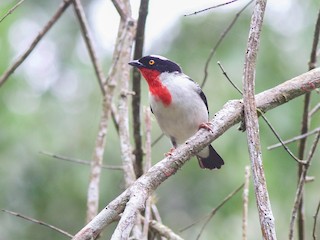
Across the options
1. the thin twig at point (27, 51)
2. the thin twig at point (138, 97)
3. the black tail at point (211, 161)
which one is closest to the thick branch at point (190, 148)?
the thin twig at point (138, 97)

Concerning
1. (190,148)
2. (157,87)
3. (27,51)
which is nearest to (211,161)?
(157,87)

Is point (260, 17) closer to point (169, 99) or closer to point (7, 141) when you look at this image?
point (169, 99)

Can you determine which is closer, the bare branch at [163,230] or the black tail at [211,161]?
the bare branch at [163,230]

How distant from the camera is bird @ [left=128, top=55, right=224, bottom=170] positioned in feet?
13.4

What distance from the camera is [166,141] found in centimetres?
682

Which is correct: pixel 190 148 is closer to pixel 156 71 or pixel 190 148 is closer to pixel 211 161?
pixel 156 71

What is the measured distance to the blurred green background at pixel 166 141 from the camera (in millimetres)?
5395

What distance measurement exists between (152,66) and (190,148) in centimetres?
170

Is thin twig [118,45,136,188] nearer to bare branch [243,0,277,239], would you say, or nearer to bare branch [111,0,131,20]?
bare branch [111,0,131,20]

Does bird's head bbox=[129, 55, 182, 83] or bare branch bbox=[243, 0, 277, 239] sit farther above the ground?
bird's head bbox=[129, 55, 182, 83]

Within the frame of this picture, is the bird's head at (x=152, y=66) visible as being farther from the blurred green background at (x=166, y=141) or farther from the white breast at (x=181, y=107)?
the blurred green background at (x=166, y=141)

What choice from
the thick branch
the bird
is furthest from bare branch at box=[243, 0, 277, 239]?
the bird

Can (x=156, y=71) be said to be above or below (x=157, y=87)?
above

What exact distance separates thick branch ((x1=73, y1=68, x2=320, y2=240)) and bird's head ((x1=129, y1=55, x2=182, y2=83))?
1.42 m
